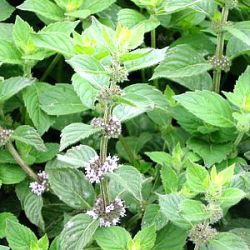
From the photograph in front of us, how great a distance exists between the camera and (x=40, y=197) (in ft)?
5.42

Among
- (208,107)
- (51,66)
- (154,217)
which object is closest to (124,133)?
(51,66)

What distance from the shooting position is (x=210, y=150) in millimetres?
1694

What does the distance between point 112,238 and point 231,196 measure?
302mm

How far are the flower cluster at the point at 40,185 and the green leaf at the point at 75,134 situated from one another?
316 millimetres

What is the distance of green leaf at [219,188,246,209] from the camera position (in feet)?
4.33

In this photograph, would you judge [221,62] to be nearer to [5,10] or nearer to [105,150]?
[105,150]

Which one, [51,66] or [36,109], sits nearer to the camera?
[36,109]

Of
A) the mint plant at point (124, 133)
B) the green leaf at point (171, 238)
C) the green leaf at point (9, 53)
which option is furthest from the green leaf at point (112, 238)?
the green leaf at point (9, 53)

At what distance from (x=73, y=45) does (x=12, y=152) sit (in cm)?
36

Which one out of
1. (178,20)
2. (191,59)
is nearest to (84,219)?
(191,59)

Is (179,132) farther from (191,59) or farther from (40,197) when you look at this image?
(40,197)

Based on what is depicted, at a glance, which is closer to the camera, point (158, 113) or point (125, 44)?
point (125, 44)

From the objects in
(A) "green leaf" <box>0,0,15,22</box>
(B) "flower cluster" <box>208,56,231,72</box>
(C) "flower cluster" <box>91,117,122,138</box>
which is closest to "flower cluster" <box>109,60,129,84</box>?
(C) "flower cluster" <box>91,117,122,138</box>

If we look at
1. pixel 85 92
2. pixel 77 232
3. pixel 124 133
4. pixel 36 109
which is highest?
pixel 85 92
